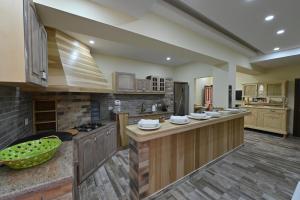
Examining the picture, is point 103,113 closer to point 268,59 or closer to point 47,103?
point 47,103

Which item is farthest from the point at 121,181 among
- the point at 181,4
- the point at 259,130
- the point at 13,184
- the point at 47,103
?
the point at 259,130

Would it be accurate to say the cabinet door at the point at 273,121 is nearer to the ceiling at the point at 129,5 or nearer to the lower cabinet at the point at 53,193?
the ceiling at the point at 129,5

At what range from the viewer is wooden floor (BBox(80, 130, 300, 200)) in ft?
6.38

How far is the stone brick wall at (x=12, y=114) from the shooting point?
133 centimetres

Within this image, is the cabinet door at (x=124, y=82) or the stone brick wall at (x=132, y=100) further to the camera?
the cabinet door at (x=124, y=82)

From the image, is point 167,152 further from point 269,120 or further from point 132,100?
point 269,120

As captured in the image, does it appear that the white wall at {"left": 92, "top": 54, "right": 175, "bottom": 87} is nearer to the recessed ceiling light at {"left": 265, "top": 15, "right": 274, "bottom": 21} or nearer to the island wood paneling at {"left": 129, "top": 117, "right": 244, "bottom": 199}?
the island wood paneling at {"left": 129, "top": 117, "right": 244, "bottom": 199}

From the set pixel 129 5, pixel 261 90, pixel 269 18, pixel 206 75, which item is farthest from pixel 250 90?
pixel 129 5

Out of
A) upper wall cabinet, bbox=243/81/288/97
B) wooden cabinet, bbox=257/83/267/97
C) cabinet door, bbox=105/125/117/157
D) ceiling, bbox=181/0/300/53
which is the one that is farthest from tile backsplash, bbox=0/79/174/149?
wooden cabinet, bbox=257/83/267/97

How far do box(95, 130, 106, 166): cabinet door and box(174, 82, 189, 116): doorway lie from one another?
3.35 m

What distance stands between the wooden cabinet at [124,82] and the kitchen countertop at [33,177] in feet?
10.1

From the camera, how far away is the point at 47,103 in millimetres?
2594

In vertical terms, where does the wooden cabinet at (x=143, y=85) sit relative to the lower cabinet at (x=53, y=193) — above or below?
above

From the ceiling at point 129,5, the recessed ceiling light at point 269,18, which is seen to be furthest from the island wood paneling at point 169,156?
the recessed ceiling light at point 269,18
